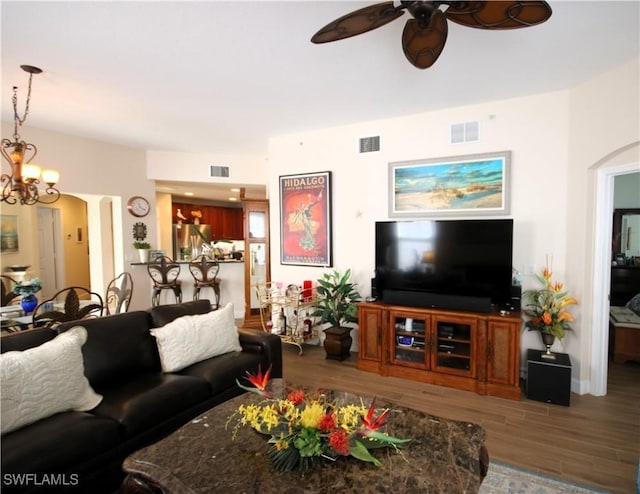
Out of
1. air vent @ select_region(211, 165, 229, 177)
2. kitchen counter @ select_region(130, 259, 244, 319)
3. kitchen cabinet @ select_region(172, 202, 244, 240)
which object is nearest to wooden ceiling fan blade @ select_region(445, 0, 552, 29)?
air vent @ select_region(211, 165, 229, 177)

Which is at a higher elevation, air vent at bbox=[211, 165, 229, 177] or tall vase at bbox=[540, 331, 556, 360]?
air vent at bbox=[211, 165, 229, 177]

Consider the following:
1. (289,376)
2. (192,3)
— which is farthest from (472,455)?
(192,3)

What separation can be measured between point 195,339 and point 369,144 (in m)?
3.00

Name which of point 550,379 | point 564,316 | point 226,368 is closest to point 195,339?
point 226,368

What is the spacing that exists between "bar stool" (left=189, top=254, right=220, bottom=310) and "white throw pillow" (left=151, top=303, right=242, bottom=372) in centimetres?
276

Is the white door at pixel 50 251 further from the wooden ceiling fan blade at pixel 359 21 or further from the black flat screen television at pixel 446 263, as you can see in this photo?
the wooden ceiling fan blade at pixel 359 21

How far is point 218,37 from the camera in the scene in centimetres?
241

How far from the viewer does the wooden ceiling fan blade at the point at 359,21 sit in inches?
64.8

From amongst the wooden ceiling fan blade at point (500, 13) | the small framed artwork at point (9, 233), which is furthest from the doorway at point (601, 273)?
the small framed artwork at point (9, 233)

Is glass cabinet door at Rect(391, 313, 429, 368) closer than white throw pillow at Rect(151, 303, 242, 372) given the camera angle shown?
No

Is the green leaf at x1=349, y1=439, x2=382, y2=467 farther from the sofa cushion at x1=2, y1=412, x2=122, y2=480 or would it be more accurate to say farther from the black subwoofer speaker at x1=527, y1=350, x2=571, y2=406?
the black subwoofer speaker at x1=527, y1=350, x2=571, y2=406

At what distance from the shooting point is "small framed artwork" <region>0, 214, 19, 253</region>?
5543 mm

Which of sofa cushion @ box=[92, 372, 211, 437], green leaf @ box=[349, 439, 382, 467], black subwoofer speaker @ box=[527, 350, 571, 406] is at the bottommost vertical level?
black subwoofer speaker @ box=[527, 350, 571, 406]

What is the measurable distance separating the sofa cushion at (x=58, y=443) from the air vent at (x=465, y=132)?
13.0 ft
